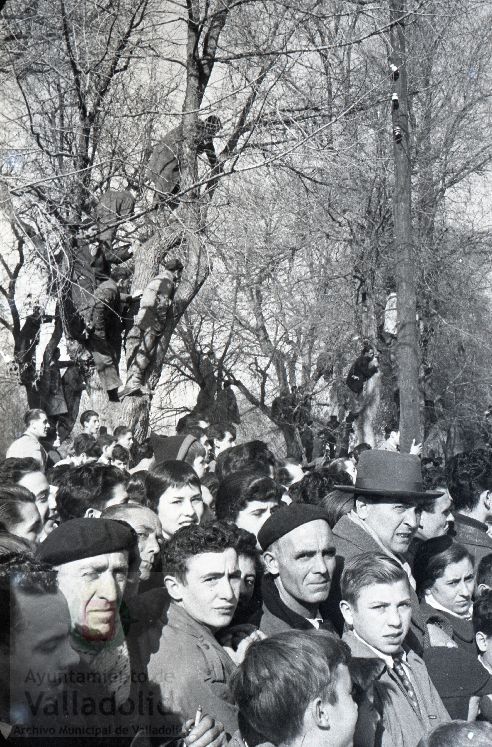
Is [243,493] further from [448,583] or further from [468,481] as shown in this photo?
[468,481]

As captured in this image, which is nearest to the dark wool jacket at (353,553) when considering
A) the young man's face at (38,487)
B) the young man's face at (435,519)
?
the young man's face at (435,519)

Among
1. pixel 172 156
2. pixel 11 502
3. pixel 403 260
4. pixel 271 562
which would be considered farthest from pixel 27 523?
pixel 403 260

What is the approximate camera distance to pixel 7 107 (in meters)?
10.0

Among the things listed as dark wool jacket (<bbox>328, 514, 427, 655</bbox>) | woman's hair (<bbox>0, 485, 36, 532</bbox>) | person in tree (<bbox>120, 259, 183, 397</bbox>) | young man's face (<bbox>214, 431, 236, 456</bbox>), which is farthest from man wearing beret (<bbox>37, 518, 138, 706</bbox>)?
young man's face (<bbox>214, 431, 236, 456</bbox>)

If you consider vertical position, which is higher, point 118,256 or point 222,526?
point 118,256

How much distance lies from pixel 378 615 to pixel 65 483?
1996mm

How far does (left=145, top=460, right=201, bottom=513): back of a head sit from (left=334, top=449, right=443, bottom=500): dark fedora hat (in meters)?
0.85

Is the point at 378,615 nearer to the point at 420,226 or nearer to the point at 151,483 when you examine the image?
the point at 151,483

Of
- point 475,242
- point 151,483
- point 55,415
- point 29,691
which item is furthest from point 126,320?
point 475,242

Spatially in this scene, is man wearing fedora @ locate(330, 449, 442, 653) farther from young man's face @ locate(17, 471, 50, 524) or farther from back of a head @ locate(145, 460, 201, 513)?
Answer: young man's face @ locate(17, 471, 50, 524)

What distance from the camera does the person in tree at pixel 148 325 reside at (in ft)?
34.8

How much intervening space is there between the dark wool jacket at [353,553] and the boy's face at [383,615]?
1.33 feet

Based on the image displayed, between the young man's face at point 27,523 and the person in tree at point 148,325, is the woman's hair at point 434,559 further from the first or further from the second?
the person in tree at point 148,325

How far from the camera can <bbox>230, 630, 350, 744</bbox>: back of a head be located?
2930 millimetres
